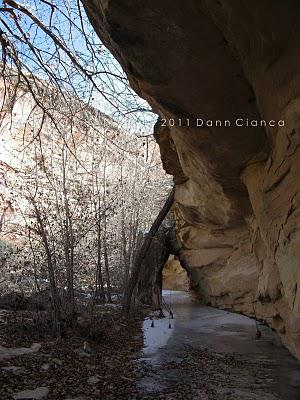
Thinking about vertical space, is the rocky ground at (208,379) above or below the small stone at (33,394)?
below

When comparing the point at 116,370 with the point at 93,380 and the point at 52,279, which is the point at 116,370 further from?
the point at 52,279

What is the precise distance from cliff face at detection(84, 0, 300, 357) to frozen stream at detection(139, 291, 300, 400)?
542 millimetres

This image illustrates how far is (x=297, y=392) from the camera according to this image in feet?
13.0

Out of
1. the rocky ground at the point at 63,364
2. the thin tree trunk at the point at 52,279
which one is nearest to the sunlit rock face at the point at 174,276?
the rocky ground at the point at 63,364

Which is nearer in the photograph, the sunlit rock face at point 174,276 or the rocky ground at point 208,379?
the rocky ground at point 208,379

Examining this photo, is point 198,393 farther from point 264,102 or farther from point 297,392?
point 264,102

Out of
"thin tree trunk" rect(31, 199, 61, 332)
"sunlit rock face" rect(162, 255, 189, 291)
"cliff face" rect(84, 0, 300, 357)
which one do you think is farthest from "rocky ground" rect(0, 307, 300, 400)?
"sunlit rock face" rect(162, 255, 189, 291)

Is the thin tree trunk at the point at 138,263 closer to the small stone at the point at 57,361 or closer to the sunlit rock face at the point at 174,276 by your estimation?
the small stone at the point at 57,361

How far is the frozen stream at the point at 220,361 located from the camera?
12.9 ft

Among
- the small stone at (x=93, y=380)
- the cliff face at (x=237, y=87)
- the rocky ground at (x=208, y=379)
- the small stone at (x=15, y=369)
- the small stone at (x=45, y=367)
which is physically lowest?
the rocky ground at (x=208, y=379)

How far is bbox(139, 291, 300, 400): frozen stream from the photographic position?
12.9ft

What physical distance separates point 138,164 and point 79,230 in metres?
4.36

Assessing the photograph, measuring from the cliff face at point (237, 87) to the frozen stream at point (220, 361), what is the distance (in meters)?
0.54

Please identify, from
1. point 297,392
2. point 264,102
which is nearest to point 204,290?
point 297,392
